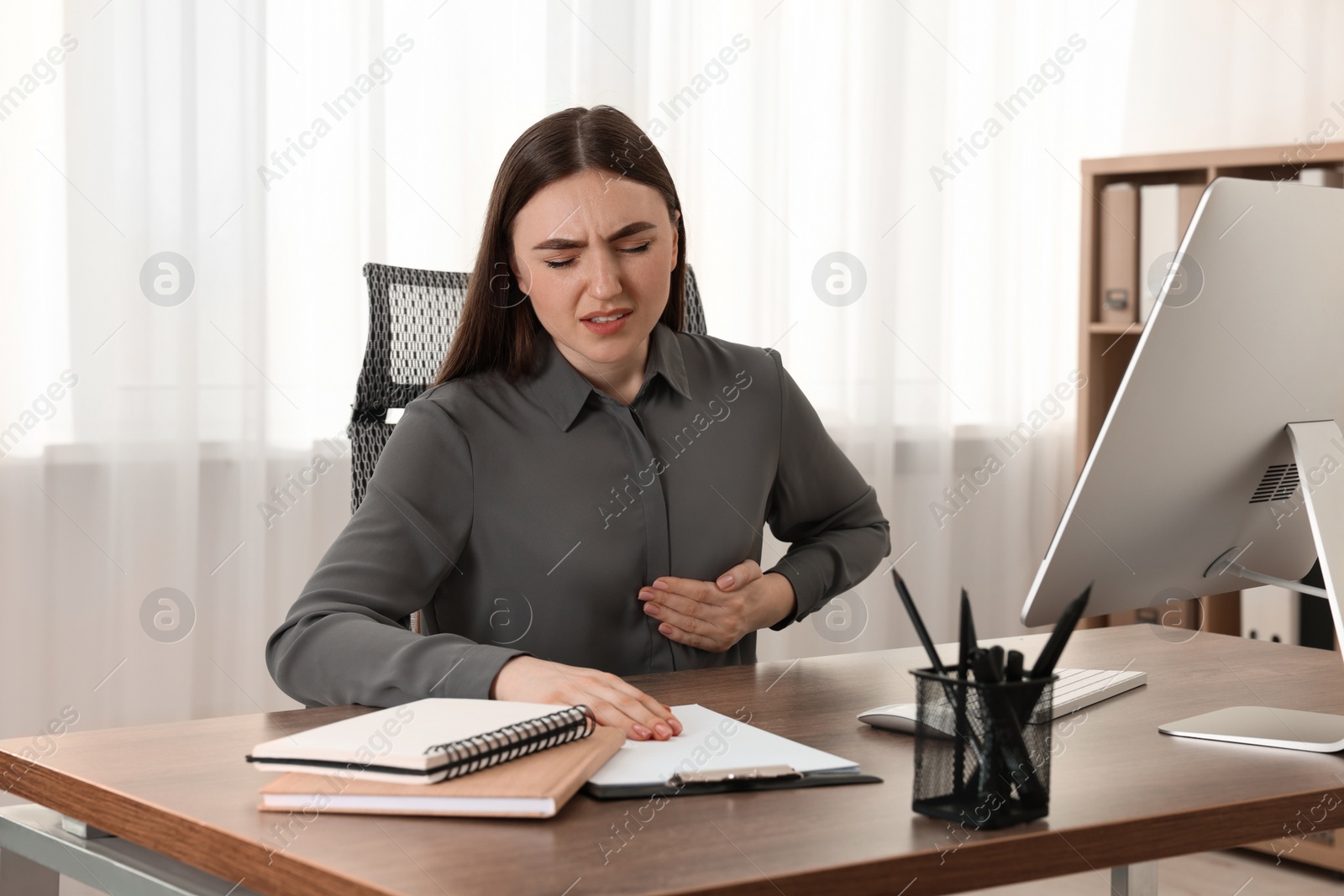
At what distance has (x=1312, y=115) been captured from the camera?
3.29 meters

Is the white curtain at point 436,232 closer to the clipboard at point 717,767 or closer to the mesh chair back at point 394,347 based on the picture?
the mesh chair back at point 394,347

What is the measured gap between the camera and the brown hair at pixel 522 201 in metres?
1.48

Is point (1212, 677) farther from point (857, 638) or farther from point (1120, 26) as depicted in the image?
point (1120, 26)

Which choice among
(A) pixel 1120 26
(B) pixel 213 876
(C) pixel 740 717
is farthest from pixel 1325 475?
(A) pixel 1120 26

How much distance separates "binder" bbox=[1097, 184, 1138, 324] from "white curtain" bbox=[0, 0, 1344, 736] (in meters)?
0.37

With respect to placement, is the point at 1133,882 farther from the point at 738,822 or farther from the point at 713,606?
the point at 738,822

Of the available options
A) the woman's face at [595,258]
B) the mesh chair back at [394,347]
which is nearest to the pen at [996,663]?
the woman's face at [595,258]

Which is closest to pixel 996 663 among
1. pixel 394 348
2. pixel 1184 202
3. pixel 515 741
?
pixel 515 741

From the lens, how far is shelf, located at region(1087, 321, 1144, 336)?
3.20 m

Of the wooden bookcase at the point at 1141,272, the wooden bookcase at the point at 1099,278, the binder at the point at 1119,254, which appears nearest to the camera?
the wooden bookcase at the point at 1141,272

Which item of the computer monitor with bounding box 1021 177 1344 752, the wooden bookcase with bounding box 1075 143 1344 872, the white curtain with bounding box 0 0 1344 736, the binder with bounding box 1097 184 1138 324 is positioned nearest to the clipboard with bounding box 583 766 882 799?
the computer monitor with bounding box 1021 177 1344 752

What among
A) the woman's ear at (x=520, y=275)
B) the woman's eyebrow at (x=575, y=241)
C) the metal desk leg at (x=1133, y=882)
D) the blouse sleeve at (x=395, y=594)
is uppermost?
the woman's eyebrow at (x=575, y=241)

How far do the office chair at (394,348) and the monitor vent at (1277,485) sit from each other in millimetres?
998

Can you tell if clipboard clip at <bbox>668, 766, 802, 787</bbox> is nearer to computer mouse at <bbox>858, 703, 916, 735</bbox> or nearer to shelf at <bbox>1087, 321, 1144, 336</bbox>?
computer mouse at <bbox>858, 703, 916, 735</bbox>
